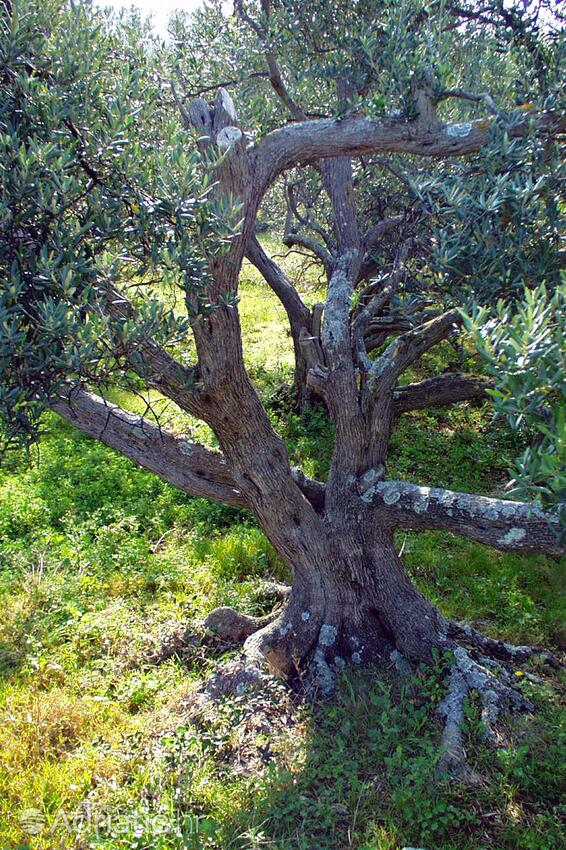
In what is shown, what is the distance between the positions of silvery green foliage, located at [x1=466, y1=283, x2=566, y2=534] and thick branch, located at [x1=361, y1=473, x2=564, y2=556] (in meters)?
1.24

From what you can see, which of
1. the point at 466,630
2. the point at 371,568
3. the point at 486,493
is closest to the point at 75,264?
the point at 371,568

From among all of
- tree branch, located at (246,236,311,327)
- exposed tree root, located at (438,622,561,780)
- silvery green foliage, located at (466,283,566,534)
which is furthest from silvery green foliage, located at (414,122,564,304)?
tree branch, located at (246,236,311,327)

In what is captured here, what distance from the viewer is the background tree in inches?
100

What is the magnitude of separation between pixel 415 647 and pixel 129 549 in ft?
8.33

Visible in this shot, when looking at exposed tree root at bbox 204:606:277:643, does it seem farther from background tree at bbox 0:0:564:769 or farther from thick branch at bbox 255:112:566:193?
thick branch at bbox 255:112:566:193

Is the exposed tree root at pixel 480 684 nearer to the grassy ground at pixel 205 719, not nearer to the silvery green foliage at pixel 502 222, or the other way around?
the grassy ground at pixel 205 719

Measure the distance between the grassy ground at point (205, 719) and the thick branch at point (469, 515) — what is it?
1.00m

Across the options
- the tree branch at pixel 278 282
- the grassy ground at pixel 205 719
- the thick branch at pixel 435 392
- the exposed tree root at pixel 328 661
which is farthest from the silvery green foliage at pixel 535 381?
the tree branch at pixel 278 282

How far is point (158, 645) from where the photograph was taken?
4.63 m

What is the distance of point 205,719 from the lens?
3.95 m

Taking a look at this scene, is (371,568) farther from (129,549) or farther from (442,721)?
(129,549)

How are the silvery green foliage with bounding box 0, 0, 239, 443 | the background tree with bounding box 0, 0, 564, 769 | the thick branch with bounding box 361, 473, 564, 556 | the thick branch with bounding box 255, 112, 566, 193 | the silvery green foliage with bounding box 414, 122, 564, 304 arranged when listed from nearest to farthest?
the silvery green foliage with bounding box 0, 0, 239, 443 < the background tree with bounding box 0, 0, 564, 769 < the silvery green foliage with bounding box 414, 122, 564, 304 < the thick branch with bounding box 255, 112, 566, 193 < the thick branch with bounding box 361, 473, 564, 556

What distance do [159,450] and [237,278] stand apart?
130 centimetres

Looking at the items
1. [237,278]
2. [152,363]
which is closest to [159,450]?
[152,363]
